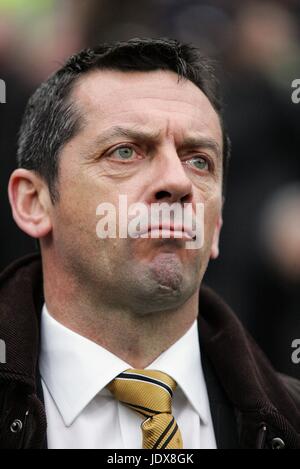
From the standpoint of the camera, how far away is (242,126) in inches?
117

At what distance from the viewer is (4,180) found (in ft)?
9.25

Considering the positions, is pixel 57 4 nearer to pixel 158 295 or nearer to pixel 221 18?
pixel 221 18

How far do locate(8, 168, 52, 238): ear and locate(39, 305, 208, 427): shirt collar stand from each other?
0.26 metres

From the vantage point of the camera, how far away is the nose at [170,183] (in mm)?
1833

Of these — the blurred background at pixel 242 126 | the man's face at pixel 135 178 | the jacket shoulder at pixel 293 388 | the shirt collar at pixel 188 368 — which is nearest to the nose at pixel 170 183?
the man's face at pixel 135 178

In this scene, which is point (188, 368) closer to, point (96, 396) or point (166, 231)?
point (96, 396)

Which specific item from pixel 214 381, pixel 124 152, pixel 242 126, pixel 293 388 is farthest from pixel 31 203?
pixel 242 126

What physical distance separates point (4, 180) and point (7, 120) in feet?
0.85

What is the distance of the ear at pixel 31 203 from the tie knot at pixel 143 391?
50cm

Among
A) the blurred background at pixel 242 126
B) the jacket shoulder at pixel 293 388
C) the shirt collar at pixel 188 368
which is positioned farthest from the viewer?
the blurred background at pixel 242 126

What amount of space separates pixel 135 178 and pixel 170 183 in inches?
4.7

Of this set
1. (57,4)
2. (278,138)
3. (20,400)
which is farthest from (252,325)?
(57,4)

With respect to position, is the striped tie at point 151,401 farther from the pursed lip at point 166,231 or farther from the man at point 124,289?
the pursed lip at point 166,231

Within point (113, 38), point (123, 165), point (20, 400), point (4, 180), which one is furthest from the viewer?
point (113, 38)
